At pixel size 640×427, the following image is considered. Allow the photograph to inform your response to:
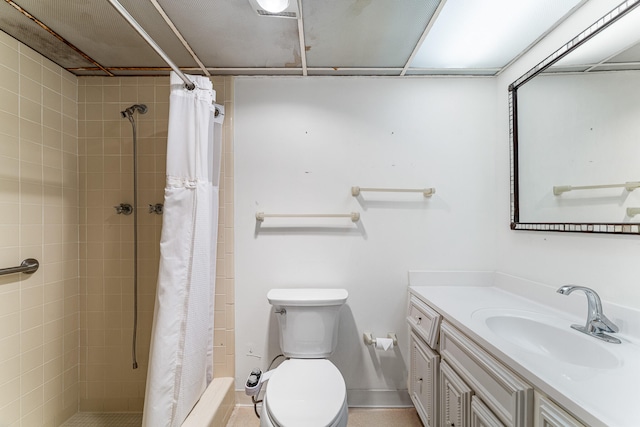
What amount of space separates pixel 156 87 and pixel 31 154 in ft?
2.51

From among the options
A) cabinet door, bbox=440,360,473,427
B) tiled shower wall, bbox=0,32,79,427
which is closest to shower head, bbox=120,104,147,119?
tiled shower wall, bbox=0,32,79,427

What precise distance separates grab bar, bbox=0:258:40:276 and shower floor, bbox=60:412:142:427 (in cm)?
97

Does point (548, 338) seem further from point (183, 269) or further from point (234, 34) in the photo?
point (234, 34)

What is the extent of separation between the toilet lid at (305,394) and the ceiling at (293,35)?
1729mm

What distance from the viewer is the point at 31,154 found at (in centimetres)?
Result: 145

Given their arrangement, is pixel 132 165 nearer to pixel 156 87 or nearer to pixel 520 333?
pixel 156 87

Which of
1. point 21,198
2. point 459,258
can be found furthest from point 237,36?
point 459,258

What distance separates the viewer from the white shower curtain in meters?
1.27

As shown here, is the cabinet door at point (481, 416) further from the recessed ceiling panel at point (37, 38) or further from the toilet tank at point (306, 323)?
the recessed ceiling panel at point (37, 38)

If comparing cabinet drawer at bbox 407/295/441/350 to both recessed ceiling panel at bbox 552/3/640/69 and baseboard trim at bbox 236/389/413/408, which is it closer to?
baseboard trim at bbox 236/389/413/408

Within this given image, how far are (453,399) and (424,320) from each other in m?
0.38

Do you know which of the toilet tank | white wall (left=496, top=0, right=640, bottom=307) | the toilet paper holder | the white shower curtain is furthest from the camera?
the toilet paper holder

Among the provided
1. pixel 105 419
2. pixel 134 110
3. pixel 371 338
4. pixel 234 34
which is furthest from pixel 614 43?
pixel 105 419

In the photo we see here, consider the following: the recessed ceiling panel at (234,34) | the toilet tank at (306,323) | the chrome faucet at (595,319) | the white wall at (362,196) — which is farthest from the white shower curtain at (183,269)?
the chrome faucet at (595,319)
